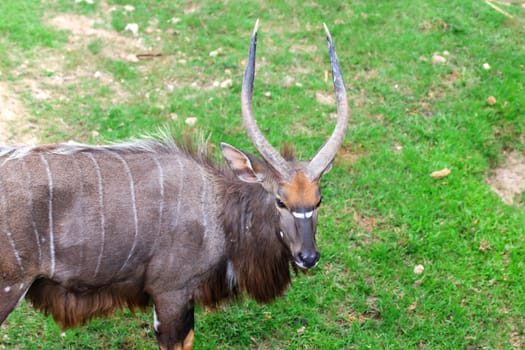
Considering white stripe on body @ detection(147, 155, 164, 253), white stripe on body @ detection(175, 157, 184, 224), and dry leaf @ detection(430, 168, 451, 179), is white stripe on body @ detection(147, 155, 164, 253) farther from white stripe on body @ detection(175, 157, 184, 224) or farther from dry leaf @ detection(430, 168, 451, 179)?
dry leaf @ detection(430, 168, 451, 179)

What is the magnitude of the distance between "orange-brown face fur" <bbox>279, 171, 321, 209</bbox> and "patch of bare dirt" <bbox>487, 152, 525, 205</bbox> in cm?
280

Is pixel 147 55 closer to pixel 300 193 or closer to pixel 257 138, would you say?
pixel 257 138

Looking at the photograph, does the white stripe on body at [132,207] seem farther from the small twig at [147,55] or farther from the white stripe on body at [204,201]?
the small twig at [147,55]

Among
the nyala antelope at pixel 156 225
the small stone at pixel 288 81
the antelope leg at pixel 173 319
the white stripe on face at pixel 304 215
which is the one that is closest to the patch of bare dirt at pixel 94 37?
the small stone at pixel 288 81

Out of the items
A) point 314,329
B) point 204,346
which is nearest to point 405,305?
point 314,329

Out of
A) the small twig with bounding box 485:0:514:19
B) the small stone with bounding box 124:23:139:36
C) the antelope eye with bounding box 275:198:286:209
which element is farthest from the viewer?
the small twig with bounding box 485:0:514:19

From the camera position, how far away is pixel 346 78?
23.9 feet

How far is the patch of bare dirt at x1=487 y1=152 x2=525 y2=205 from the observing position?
6105mm

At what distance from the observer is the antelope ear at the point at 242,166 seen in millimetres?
4234

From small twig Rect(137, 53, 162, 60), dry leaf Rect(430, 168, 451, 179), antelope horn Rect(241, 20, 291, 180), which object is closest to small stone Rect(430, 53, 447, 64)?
dry leaf Rect(430, 168, 451, 179)

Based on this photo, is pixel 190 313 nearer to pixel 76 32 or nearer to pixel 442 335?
pixel 442 335

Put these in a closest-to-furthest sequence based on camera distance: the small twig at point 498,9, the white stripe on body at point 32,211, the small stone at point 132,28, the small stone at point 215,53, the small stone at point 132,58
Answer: the white stripe on body at point 32,211, the small stone at point 132,58, the small stone at point 215,53, the small stone at point 132,28, the small twig at point 498,9

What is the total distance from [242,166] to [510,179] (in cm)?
316

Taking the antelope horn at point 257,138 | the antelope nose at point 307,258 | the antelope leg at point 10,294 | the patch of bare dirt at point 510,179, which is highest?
the antelope horn at point 257,138
